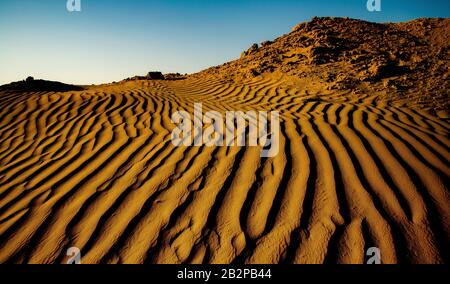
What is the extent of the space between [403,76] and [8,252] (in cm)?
784

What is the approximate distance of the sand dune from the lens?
1.72 m

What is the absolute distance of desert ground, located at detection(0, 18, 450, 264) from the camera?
1.73 meters

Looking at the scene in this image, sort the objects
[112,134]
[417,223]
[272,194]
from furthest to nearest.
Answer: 1. [112,134]
2. [272,194]
3. [417,223]

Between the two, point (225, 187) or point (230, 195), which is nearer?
point (230, 195)

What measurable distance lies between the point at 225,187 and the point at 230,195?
0.12 metres

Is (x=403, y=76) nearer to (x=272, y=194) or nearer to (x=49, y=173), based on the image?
(x=272, y=194)

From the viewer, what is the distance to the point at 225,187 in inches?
90.6

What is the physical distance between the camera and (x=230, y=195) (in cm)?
220

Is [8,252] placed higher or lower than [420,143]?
lower

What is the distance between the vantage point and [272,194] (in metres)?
2.16

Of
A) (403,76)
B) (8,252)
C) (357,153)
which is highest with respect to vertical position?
(403,76)

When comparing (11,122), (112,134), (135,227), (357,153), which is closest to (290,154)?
(357,153)

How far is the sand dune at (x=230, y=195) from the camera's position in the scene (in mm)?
1724

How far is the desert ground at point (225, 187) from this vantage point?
Result: 1.73m
